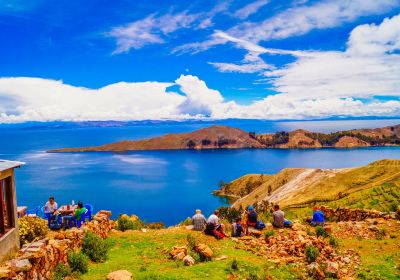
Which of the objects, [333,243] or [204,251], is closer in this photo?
[204,251]

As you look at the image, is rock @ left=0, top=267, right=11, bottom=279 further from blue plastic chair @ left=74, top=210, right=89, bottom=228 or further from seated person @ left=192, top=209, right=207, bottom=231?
seated person @ left=192, top=209, right=207, bottom=231

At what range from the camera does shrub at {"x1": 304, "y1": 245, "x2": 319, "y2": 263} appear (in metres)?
15.7

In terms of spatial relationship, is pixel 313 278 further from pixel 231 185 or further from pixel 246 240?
pixel 231 185

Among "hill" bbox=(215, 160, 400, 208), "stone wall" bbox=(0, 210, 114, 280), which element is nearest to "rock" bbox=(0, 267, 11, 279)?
"stone wall" bbox=(0, 210, 114, 280)

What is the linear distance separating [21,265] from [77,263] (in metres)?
3.24

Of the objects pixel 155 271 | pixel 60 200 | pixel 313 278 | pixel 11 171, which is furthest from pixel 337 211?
pixel 60 200

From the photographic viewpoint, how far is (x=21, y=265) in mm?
11750

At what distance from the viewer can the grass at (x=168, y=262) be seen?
1403 centimetres

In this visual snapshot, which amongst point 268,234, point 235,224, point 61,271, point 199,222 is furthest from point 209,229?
point 61,271

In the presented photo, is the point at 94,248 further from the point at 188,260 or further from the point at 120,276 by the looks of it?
the point at 188,260

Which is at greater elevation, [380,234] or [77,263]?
[77,263]

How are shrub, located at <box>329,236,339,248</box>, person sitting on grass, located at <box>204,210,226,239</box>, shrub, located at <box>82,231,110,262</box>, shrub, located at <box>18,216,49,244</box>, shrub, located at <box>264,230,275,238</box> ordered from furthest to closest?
person sitting on grass, located at <box>204,210,226,239</box> < shrub, located at <box>264,230,275,238</box> < shrub, located at <box>329,236,339,248</box> < shrub, located at <box>82,231,110,262</box> < shrub, located at <box>18,216,49,244</box>

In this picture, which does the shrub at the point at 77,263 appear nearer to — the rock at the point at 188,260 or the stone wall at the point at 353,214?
the rock at the point at 188,260

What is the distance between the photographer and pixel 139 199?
130 metres
